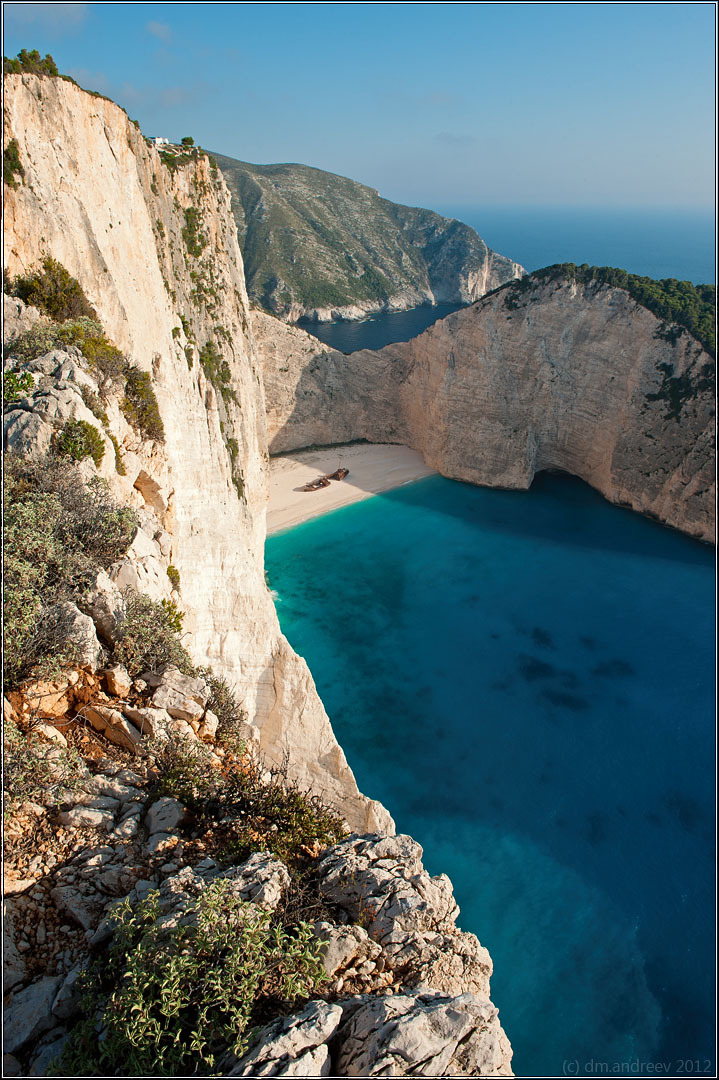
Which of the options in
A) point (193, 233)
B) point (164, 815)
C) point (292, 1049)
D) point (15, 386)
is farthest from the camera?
point (193, 233)

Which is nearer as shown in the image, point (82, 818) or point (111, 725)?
point (82, 818)

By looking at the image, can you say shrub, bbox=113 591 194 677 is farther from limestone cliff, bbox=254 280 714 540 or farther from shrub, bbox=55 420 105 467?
limestone cliff, bbox=254 280 714 540

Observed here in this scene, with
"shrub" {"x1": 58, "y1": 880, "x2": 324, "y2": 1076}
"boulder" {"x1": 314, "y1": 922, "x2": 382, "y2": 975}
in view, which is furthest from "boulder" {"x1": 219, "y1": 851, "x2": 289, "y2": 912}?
"boulder" {"x1": 314, "y1": 922, "x2": 382, "y2": 975}

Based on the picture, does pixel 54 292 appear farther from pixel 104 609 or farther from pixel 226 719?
pixel 226 719

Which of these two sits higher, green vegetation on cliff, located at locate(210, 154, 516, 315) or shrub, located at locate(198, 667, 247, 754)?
green vegetation on cliff, located at locate(210, 154, 516, 315)

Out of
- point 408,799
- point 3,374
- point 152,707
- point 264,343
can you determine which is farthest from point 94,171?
→ point 264,343

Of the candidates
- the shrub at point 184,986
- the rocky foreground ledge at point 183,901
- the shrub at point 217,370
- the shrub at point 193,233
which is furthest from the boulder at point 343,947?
the shrub at point 193,233

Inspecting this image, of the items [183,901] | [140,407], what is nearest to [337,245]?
[140,407]
